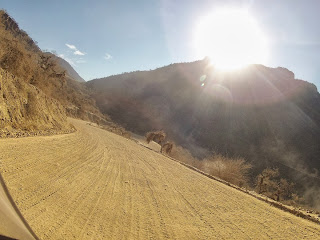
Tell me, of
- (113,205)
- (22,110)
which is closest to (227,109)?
(22,110)

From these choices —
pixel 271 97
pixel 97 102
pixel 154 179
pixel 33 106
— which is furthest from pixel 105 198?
pixel 271 97

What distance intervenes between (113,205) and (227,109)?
221 ft

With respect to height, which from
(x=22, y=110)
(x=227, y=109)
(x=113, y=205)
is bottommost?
(x=113, y=205)

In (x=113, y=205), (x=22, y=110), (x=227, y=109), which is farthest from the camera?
(x=227, y=109)

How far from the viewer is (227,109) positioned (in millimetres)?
68688

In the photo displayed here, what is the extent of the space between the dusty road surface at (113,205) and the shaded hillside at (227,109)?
138 ft

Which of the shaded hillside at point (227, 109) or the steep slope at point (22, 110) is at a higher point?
the shaded hillside at point (227, 109)

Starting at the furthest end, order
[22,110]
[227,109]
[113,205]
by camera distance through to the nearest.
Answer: [227,109], [22,110], [113,205]

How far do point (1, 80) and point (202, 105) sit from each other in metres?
65.0

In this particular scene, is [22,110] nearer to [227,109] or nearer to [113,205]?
[113,205]

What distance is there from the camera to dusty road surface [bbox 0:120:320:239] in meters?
4.02

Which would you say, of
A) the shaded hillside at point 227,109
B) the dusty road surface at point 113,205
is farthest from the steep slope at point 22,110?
the shaded hillside at point 227,109

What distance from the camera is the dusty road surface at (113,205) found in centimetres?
402

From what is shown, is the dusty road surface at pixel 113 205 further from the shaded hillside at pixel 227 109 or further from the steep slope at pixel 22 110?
the shaded hillside at pixel 227 109
